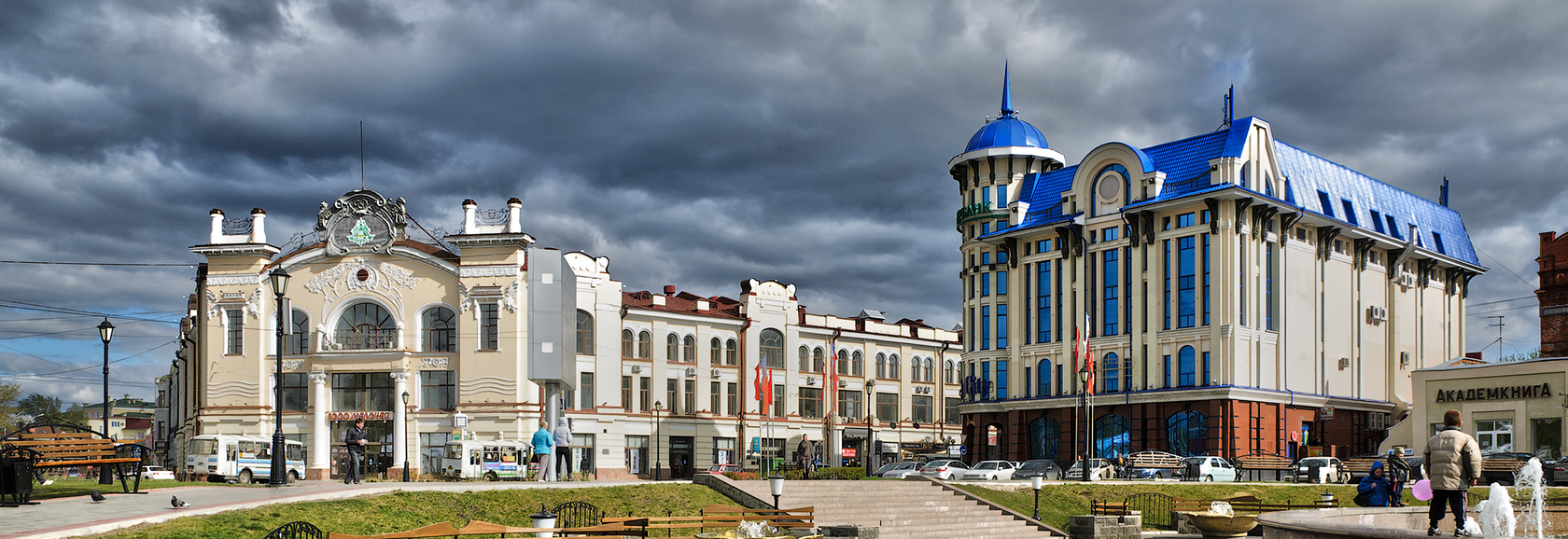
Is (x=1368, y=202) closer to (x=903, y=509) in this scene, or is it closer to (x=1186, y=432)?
(x=1186, y=432)

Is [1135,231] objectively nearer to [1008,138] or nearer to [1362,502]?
[1008,138]

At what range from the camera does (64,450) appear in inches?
823

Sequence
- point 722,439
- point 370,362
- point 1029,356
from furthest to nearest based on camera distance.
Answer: point 722,439
point 1029,356
point 370,362

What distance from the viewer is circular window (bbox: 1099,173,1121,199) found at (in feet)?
203

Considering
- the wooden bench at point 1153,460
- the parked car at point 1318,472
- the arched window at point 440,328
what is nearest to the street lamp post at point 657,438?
the arched window at point 440,328

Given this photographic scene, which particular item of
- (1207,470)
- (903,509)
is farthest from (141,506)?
(1207,470)

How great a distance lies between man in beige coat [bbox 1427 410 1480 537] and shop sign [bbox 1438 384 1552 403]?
41.4 m

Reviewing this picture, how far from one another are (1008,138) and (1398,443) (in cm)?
2421

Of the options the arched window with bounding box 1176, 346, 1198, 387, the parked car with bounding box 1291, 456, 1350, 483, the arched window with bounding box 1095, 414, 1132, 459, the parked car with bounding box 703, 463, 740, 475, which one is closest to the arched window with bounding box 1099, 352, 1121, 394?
the arched window with bounding box 1095, 414, 1132, 459

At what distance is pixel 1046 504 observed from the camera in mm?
34906

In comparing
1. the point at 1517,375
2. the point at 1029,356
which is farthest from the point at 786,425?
the point at 1517,375

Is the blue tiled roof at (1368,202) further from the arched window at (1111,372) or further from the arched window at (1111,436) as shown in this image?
the arched window at (1111,436)

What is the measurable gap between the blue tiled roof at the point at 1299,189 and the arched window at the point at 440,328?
27335 millimetres

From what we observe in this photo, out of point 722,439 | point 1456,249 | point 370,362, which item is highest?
point 1456,249
